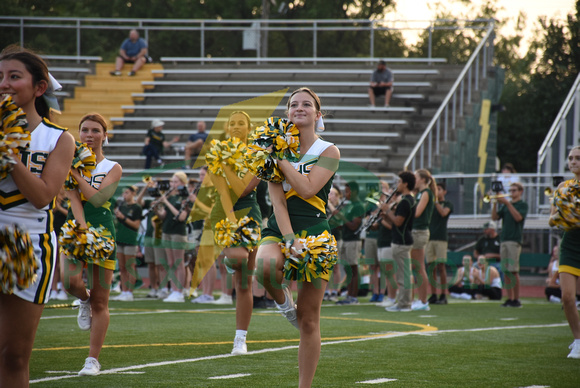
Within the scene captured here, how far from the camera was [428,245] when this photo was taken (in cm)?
1262

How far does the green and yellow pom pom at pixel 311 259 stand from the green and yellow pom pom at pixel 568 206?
3.21 m

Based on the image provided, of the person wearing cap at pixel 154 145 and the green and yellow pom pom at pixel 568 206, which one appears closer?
the green and yellow pom pom at pixel 568 206

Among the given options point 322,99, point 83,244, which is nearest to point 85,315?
point 83,244

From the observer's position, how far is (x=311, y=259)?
4.16 metres

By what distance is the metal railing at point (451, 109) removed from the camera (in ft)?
59.3

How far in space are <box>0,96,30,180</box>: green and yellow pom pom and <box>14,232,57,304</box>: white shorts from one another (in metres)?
0.35

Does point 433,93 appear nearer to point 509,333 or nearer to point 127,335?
point 509,333

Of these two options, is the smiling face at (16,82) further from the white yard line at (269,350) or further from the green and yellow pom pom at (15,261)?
the white yard line at (269,350)

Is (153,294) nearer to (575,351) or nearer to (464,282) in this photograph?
(464,282)

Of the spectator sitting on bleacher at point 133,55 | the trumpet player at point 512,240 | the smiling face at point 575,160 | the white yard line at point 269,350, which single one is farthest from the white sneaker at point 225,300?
the spectator sitting on bleacher at point 133,55

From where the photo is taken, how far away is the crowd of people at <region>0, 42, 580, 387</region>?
3162 millimetres

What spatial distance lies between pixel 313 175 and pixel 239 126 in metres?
2.62

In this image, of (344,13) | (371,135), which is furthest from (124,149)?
(344,13)

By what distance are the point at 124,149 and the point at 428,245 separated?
35.6 ft
